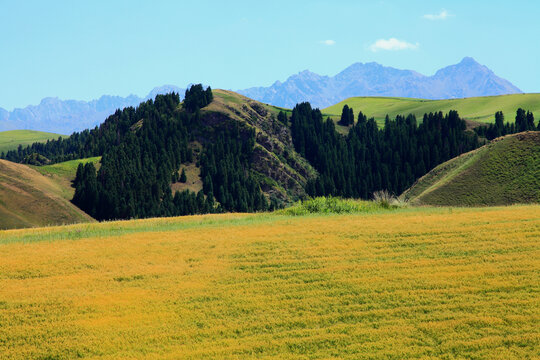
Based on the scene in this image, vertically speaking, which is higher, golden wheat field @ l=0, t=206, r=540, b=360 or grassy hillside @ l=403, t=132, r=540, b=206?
grassy hillside @ l=403, t=132, r=540, b=206

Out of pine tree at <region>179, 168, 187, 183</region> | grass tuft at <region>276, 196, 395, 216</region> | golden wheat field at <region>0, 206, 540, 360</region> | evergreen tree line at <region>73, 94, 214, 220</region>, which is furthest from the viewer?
pine tree at <region>179, 168, 187, 183</region>

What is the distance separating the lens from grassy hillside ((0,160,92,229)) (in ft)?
338

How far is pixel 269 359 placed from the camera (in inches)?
718

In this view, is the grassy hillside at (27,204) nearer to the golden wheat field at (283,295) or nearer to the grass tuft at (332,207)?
the grass tuft at (332,207)

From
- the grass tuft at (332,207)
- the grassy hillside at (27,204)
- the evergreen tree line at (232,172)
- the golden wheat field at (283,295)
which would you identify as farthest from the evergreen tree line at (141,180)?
the golden wheat field at (283,295)

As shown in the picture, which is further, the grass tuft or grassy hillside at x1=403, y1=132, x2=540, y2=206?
grassy hillside at x1=403, y1=132, x2=540, y2=206

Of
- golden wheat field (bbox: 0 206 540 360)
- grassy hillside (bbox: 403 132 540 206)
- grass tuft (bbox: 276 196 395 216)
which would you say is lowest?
golden wheat field (bbox: 0 206 540 360)

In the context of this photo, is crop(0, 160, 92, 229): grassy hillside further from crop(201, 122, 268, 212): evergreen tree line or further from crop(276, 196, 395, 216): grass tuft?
crop(276, 196, 395, 216): grass tuft

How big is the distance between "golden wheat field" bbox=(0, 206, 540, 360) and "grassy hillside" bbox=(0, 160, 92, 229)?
74183 mm

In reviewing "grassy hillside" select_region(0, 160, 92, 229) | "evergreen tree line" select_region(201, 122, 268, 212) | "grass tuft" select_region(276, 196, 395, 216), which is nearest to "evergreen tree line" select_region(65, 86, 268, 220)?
"evergreen tree line" select_region(201, 122, 268, 212)

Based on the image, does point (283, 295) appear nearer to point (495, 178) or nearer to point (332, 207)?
point (332, 207)

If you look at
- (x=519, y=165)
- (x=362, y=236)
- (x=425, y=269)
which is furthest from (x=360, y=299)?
(x=519, y=165)

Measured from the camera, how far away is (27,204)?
11031cm

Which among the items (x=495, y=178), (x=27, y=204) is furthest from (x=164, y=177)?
(x=495, y=178)
